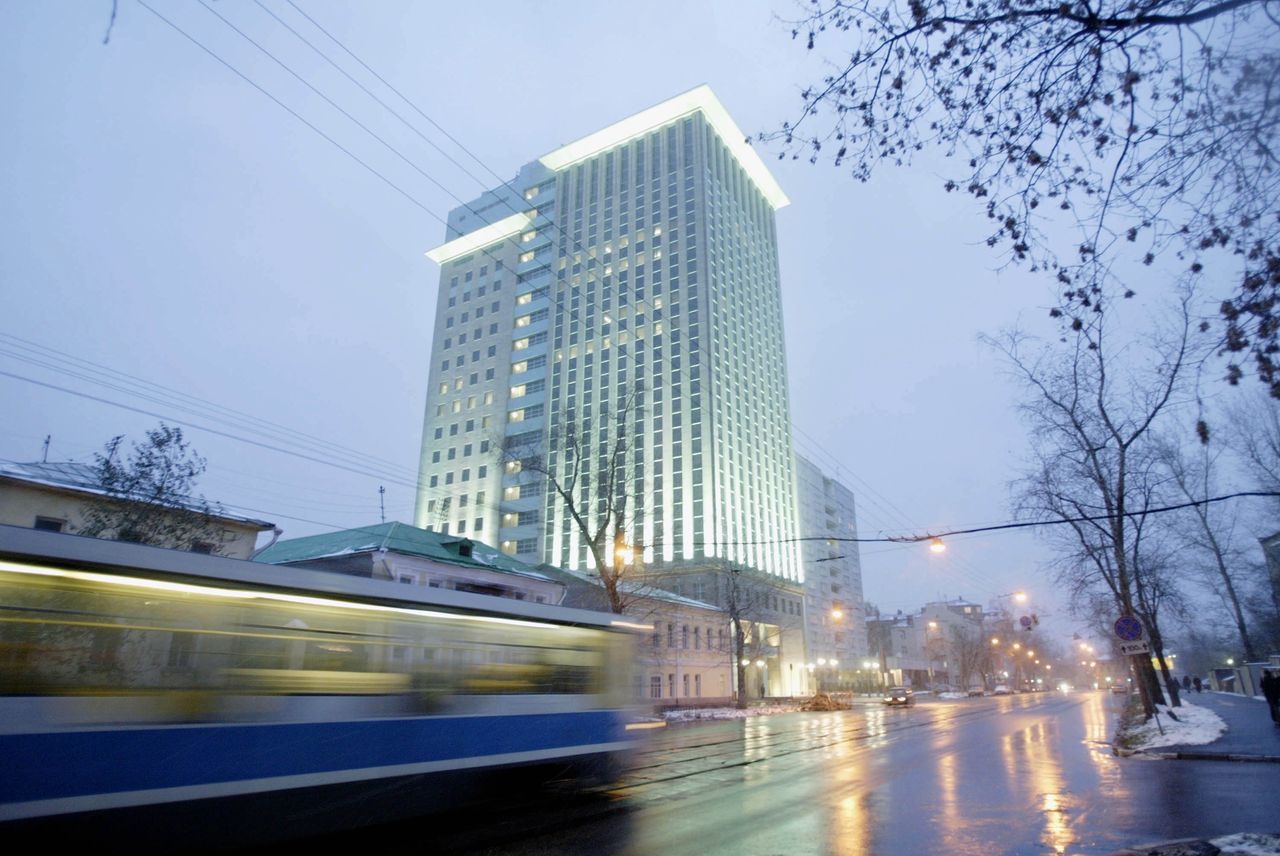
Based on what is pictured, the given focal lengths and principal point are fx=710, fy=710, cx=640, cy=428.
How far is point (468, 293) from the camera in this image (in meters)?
107

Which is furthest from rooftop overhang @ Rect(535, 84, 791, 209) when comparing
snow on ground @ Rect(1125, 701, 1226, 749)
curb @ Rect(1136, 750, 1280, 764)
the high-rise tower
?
curb @ Rect(1136, 750, 1280, 764)

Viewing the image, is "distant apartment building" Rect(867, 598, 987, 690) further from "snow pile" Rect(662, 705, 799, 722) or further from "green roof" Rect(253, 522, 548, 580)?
"green roof" Rect(253, 522, 548, 580)

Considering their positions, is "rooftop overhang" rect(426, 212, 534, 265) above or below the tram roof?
above

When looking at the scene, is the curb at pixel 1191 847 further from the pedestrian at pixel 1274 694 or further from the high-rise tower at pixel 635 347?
the high-rise tower at pixel 635 347

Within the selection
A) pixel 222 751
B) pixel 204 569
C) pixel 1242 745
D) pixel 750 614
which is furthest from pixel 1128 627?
pixel 750 614

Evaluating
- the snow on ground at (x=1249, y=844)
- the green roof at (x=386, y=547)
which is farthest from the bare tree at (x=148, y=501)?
the snow on ground at (x=1249, y=844)

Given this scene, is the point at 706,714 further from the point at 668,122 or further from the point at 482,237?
the point at 482,237

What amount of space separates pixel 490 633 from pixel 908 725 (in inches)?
952

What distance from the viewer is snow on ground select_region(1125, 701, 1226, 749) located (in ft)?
58.7

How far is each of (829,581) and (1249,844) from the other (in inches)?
4037

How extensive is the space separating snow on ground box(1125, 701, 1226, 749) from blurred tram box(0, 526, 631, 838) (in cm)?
1664

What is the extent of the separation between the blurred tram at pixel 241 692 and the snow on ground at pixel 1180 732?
16.6m

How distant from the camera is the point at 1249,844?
6.53 metres

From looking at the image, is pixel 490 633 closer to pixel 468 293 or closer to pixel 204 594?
pixel 204 594
